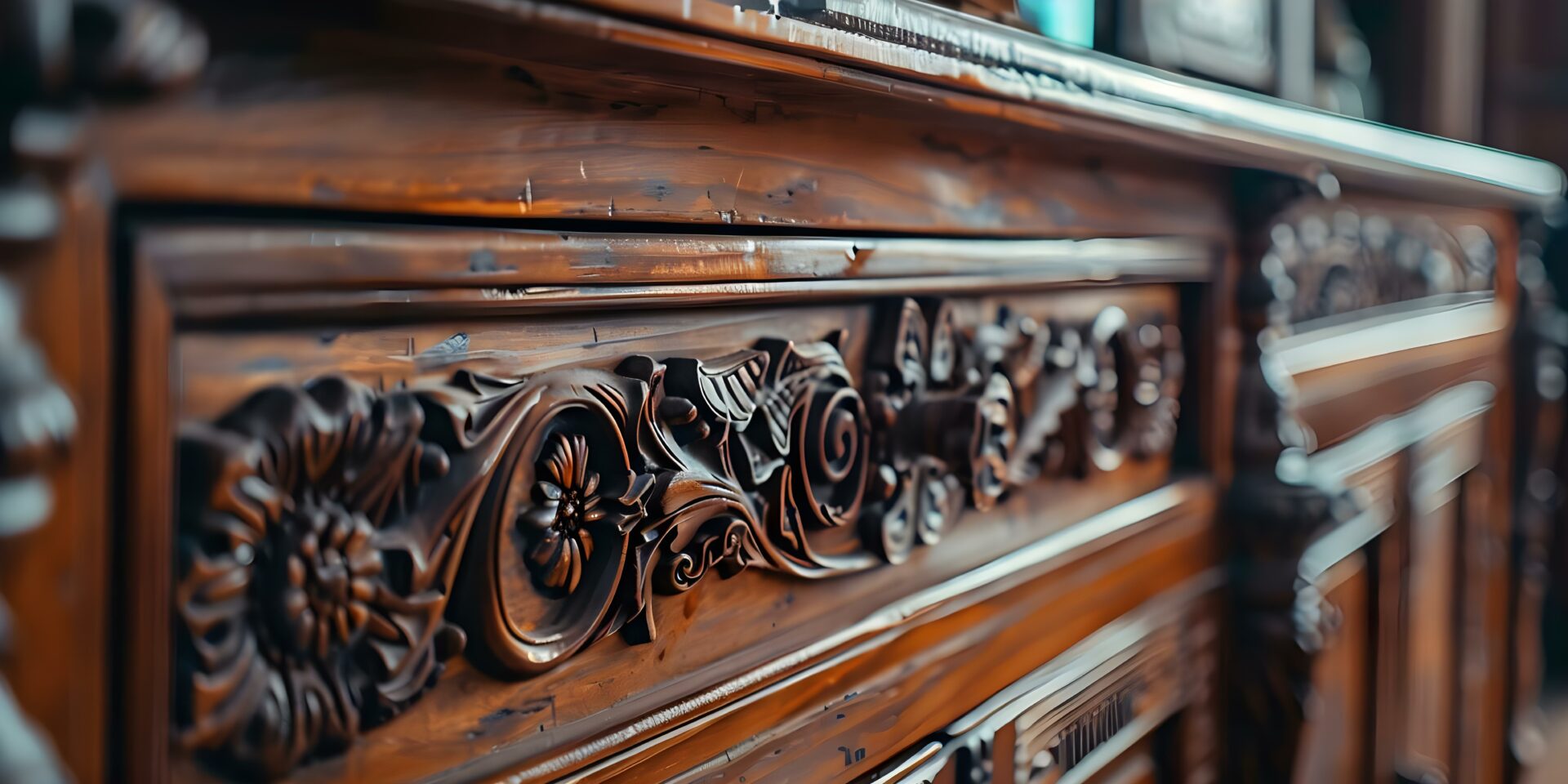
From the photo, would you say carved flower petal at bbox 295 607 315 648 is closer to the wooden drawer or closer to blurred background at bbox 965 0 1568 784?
the wooden drawer

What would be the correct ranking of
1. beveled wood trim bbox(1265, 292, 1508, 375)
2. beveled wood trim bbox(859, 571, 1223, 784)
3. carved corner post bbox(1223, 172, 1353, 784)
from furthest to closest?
beveled wood trim bbox(1265, 292, 1508, 375) < carved corner post bbox(1223, 172, 1353, 784) < beveled wood trim bbox(859, 571, 1223, 784)

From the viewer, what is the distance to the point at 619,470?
1.08 ft

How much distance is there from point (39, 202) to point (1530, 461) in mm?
1618

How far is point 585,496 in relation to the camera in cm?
32

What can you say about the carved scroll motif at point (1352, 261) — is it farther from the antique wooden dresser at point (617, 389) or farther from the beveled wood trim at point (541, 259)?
the beveled wood trim at point (541, 259)

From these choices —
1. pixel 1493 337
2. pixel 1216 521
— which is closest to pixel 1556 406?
pixel 1493 337

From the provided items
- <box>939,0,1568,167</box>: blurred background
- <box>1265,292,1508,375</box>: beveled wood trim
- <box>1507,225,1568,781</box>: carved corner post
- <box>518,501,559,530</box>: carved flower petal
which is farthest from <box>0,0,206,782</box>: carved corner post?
<box>1507,225,1568,781</box>: carved corner post

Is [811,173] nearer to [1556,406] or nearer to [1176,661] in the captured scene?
[1176,661]

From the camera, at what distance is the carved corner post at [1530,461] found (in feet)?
4.59

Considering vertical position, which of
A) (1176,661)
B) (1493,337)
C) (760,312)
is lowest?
(1176,661)

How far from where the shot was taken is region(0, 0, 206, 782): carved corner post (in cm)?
18

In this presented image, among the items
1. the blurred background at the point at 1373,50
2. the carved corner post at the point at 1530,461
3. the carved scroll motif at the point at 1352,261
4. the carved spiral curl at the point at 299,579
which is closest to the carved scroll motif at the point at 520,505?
the carved spiral curl at the point at 299,579

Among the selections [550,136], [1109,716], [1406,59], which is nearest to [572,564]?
[550,136]

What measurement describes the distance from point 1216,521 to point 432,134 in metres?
0.61
